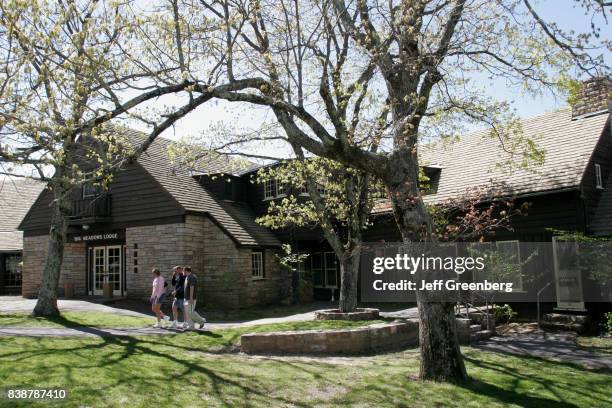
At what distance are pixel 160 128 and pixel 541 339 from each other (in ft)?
34.6

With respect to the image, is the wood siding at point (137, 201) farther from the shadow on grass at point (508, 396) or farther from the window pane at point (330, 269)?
the shadow on grass at point (508, 396)

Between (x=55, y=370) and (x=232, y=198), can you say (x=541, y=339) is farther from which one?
(x=232, y=198)

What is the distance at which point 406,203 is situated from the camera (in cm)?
845

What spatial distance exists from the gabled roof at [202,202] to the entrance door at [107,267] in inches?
155

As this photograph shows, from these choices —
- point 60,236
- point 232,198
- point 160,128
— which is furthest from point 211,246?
point 160,128

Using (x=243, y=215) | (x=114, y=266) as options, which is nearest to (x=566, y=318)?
(x=243, y=215)

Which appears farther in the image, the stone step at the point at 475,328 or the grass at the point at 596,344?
the stone step at the point at 475,328

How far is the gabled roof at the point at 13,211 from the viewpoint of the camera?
28.5 metres

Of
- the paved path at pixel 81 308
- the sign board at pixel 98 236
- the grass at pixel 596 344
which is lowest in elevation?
→ the grass at pixel 596 344

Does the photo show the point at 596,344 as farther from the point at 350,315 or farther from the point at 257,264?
the point at 257,264

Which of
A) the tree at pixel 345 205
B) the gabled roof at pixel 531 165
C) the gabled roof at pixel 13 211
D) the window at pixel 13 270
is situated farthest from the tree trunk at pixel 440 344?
the window at pixel 13 270

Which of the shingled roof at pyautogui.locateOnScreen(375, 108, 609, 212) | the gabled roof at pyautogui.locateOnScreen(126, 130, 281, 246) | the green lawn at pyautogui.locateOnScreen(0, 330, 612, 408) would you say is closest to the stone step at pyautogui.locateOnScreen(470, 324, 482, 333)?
the green lawn at pyautogui.locateOnScreen(0, 330, 612, 408)

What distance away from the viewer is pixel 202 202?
846 inches

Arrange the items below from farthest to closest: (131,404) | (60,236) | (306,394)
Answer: (60,236)
(306,394)
(131,404)
